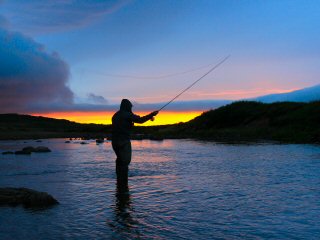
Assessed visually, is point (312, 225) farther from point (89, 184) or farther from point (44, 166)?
point (44, 166)

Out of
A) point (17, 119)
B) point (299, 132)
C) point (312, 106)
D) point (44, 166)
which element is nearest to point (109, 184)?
point (44, 166)

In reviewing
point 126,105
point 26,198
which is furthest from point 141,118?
point 26,198

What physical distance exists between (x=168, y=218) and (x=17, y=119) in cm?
12763

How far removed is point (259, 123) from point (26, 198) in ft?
147

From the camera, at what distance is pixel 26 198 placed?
8945mm

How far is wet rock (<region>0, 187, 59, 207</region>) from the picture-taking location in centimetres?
880

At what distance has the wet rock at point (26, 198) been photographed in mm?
8805

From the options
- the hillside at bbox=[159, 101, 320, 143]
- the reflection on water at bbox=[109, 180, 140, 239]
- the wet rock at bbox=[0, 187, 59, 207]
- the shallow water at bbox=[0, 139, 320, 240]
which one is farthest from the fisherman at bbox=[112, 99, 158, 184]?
the hillside at bbox=[159, 101, 320, 143]

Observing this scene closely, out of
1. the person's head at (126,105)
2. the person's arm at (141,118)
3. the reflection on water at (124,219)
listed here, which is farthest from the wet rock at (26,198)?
the person's head at (126,105)

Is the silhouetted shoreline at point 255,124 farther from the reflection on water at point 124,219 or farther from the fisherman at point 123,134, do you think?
the reflection on water at point 124,219

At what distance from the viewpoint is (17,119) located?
127250mm

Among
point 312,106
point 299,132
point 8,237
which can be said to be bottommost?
point 8,237

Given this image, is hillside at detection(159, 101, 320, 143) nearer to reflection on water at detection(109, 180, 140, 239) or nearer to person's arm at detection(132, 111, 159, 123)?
person's arm at detection(132, 111, 159, 123)

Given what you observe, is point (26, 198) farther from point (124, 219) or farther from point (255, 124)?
point (255, 124)
